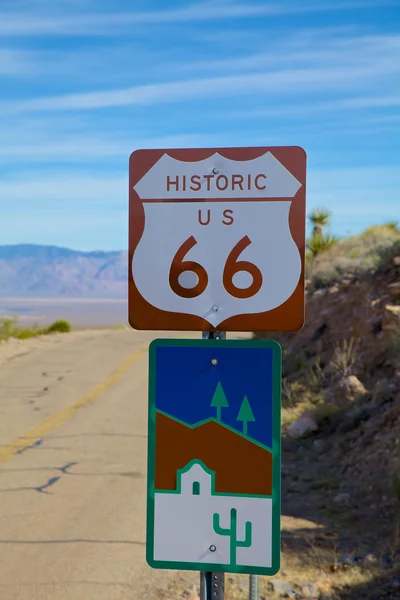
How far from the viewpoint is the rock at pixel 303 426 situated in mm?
12977

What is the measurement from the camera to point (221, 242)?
3066 millimetres

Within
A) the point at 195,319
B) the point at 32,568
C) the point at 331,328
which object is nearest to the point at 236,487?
the point at 195,319

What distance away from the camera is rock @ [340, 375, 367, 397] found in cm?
1311

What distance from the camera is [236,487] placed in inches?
117

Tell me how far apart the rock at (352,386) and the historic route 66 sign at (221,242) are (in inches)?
407

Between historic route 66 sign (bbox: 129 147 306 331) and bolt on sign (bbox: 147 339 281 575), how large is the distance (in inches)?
5.4

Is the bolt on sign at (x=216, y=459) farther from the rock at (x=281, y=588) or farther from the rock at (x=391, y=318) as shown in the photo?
the rock at (x=391, y=318)

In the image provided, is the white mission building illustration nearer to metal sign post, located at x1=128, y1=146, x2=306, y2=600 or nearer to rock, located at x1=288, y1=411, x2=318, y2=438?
metal sign post, located at x1=128, y1=146, x2=306, y2=600

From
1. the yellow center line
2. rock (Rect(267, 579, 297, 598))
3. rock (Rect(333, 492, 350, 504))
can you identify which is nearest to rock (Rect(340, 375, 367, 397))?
rock (Rect(333, 492, 350, 504))

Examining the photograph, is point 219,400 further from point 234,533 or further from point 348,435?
point 348,435

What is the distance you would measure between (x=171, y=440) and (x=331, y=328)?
50.6 ft

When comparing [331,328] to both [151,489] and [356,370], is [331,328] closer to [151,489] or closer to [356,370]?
[356,370]

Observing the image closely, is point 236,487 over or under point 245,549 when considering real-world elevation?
over

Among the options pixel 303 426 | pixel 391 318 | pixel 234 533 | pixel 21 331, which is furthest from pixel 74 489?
pixel 21 331
